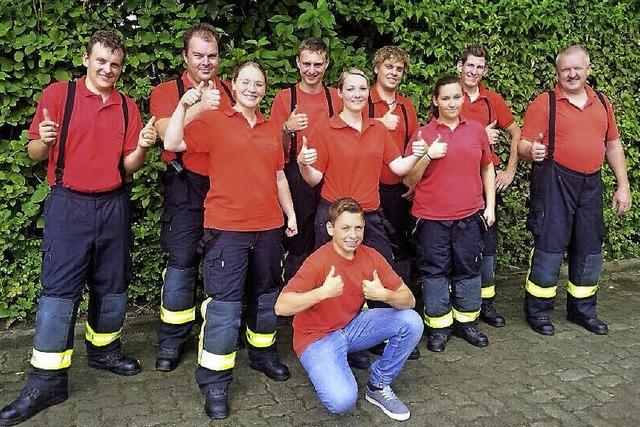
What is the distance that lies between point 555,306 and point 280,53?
129 inches

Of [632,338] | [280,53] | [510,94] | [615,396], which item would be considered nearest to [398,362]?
[615,396]

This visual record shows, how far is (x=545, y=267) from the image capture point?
16.5ft

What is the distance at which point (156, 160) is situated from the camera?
4.90 meters

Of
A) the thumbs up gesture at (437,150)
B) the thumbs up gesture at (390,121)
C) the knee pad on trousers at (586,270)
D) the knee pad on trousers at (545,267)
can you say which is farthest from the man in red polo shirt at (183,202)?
the knee pad on trousers at (586,270)

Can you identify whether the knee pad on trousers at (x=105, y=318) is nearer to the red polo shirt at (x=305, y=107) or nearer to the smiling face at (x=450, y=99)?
the red polo shirt at (x=305, y=107)

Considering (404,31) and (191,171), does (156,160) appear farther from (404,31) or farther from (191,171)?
(404,31)

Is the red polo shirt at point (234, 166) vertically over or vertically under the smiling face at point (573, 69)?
under

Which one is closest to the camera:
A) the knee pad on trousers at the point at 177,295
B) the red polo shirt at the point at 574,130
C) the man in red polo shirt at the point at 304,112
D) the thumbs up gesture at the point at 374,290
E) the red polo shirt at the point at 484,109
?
the thumbs up gesture at the point at 374,290

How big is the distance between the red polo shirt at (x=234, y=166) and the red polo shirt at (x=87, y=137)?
47 cm

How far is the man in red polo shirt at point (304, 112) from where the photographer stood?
444cm

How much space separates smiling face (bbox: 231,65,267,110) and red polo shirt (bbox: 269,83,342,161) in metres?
0.68

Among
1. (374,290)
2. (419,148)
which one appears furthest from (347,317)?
(419,148)

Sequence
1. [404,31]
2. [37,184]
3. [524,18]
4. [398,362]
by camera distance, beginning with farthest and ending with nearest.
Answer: [524,18]
[404,31]
[37,184]
[398,362]

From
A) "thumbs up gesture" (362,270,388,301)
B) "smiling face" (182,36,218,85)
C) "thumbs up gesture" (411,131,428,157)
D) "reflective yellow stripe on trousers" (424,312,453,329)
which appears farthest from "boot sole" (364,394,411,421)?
"smiling face" (182,36,218,85)
